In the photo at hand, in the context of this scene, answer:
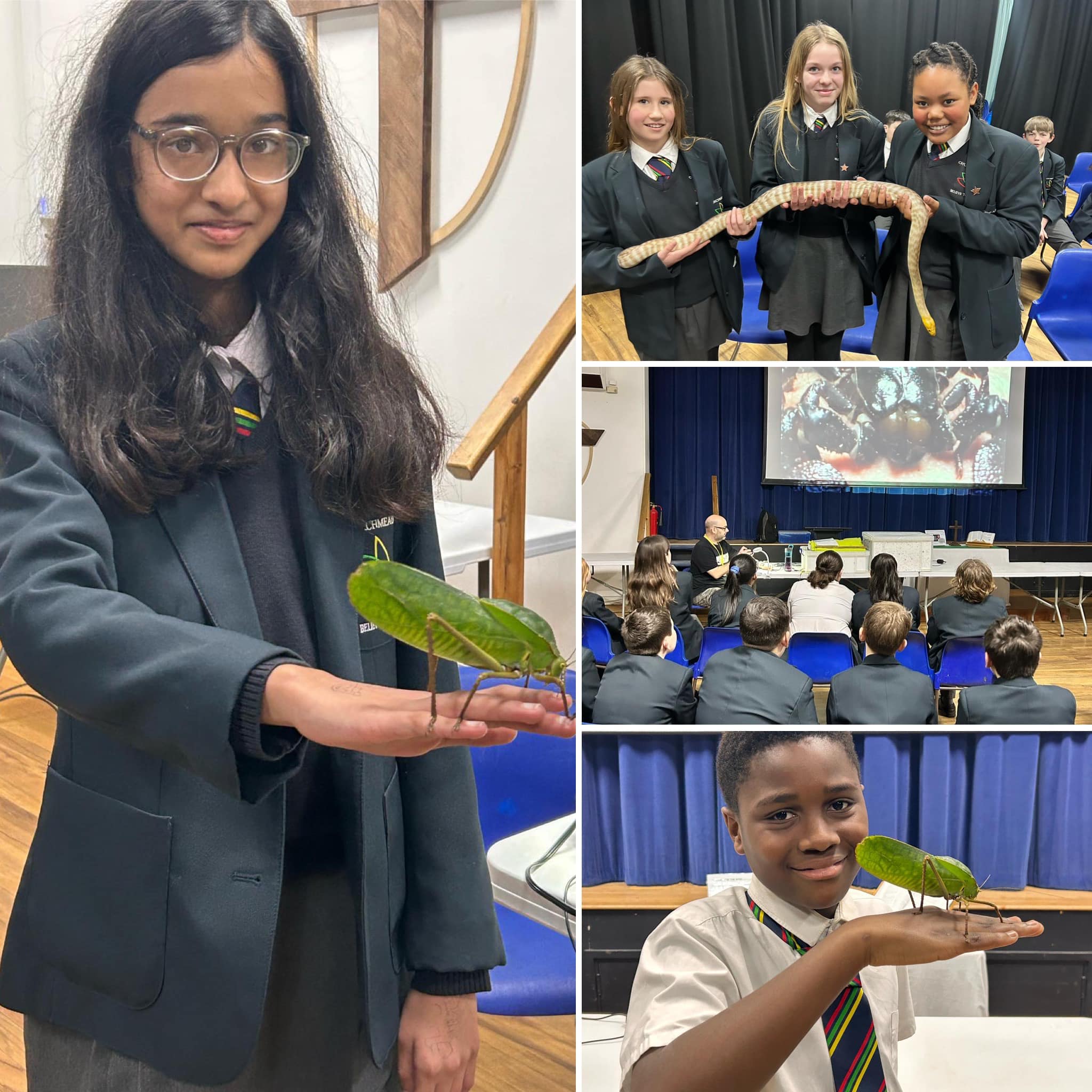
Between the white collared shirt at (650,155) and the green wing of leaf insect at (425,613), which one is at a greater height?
the white collared shirt at (650,155)

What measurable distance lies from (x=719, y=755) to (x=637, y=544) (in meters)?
0.43

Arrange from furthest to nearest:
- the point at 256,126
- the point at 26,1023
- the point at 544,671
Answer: the point at 26,1023, the point at 256,126, the point at 544,671

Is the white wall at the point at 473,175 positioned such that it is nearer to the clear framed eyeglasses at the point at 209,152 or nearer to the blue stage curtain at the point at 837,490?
the clear framed eyeglasses at the point at 209,152

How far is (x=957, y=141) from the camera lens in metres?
1.84

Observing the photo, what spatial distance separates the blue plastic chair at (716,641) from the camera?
1.95 meters

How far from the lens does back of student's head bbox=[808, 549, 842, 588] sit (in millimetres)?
1916

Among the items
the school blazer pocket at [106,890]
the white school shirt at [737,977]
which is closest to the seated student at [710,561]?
the white school shirt at [737,977]

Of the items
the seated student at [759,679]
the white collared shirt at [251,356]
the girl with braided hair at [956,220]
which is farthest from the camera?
the seated student at [759,679]

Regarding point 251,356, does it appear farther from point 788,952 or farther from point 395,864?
point 788,952

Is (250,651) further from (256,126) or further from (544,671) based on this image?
(256,126)

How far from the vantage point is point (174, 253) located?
4.49 feet

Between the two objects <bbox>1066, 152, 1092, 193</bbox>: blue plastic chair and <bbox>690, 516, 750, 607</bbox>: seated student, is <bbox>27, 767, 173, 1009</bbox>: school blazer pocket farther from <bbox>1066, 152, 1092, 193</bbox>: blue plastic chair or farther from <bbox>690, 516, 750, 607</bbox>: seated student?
<bbox>1066, 152, 1092, 193</bbox>: blue plastic chair

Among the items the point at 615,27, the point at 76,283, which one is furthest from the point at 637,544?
the point at 76,283

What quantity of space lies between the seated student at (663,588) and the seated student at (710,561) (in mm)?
20
